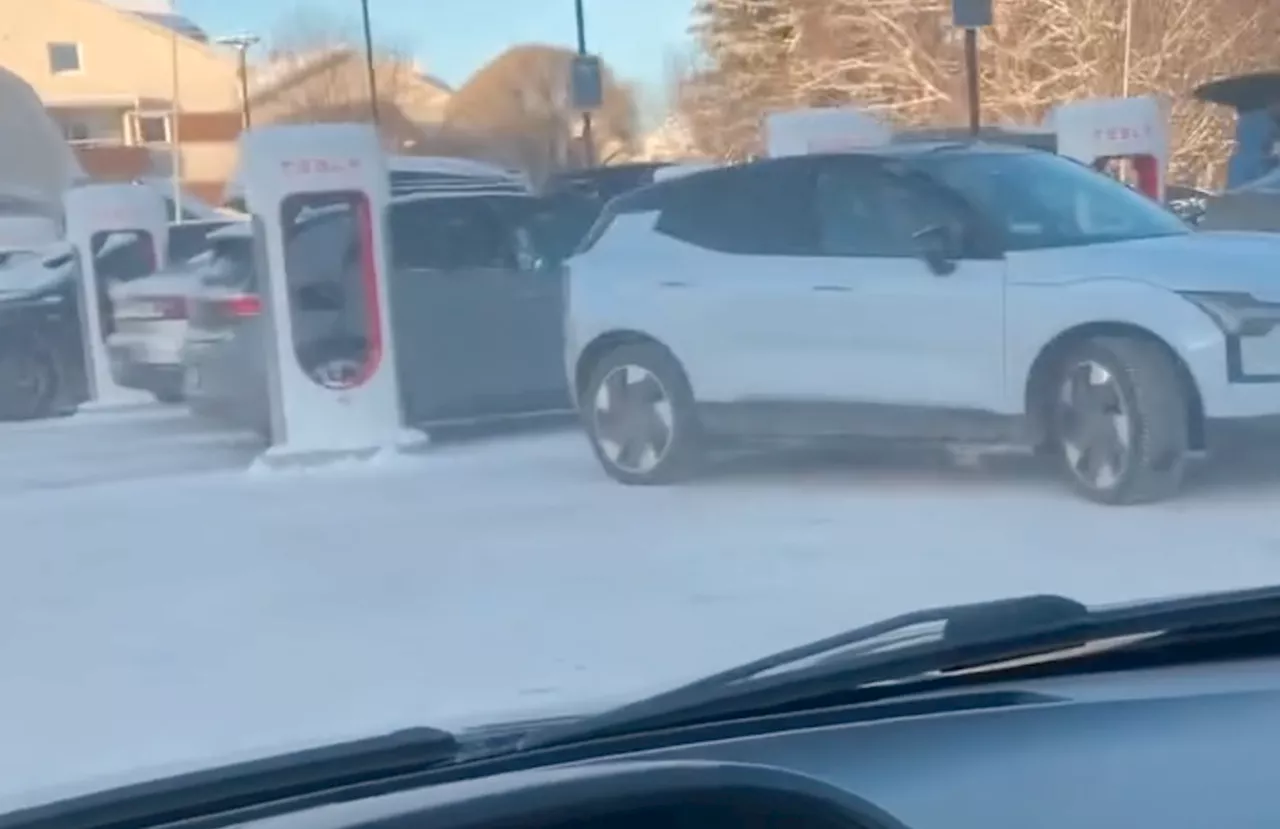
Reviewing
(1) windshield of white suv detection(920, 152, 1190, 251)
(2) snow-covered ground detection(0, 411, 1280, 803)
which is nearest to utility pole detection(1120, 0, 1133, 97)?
(1) windshield of white suv detection(920, 152, 1190, 251)

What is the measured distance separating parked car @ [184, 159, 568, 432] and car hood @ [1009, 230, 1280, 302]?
3.21 ft

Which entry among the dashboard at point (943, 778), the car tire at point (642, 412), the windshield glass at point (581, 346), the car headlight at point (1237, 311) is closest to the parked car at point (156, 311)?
the windshield glass at point (581, 346)

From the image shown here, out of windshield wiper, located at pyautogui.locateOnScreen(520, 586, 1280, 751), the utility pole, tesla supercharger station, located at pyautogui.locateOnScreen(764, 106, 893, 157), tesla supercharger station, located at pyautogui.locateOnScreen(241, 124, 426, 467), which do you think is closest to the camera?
windshield wiper, located at pyautogui.locateOnScreen(520, 586, 1280, 751)

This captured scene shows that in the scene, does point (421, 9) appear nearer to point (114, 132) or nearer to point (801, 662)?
point (114, 132)

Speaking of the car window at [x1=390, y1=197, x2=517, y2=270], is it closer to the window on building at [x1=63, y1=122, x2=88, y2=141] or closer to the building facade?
the building facade

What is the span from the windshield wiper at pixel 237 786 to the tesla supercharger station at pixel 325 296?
7.48 ft

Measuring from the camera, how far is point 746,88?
4047mm

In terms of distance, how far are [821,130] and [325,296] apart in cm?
111

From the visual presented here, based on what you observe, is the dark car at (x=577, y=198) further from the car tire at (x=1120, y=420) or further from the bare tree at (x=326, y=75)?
the car tire at (x=1120, y=420)

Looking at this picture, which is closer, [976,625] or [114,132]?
[976,625]

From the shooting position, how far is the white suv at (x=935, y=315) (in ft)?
13.9

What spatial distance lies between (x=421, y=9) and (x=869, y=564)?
4.22ft

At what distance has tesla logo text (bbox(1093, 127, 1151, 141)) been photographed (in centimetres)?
423

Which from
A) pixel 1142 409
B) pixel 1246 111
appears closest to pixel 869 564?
pixel 1142 409
